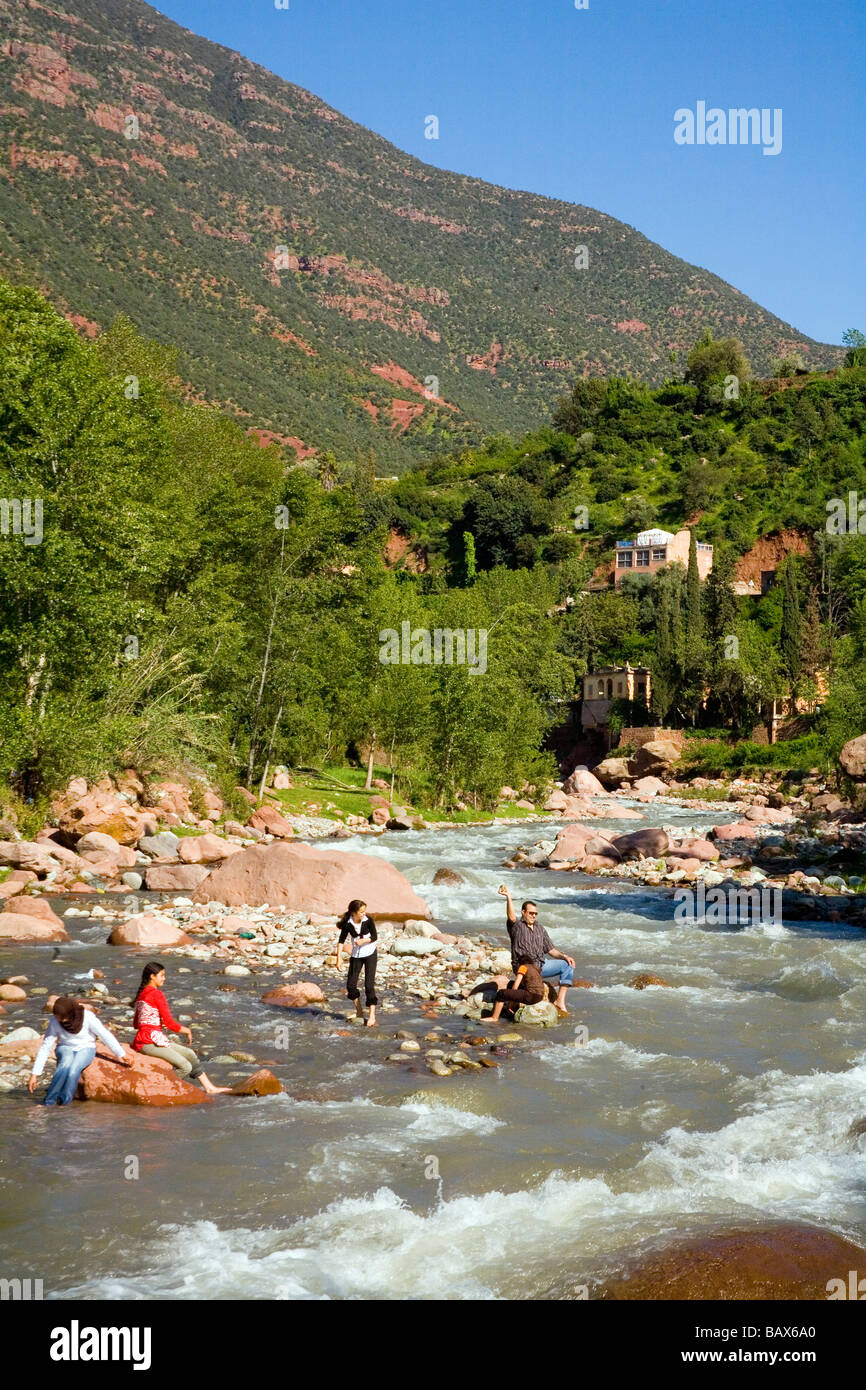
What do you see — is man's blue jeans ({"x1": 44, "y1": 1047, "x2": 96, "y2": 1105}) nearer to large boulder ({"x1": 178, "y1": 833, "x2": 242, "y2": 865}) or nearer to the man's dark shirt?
the man's dark shirt

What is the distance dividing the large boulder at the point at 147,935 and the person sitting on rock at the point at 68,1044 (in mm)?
6761

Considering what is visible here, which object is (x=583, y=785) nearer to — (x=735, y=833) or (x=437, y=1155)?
(x=735, y=833)

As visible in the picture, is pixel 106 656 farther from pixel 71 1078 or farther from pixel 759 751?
pixel 759 751

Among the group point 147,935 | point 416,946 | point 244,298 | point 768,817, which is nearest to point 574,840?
point 416,946

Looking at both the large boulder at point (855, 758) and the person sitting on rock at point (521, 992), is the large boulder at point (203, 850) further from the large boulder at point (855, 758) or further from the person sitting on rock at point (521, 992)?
the large boulder at point (855, 758)

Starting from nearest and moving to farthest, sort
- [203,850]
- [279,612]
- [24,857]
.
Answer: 1. [24,857]
2. [203,850]
3. [279,612]

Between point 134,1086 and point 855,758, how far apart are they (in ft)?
119

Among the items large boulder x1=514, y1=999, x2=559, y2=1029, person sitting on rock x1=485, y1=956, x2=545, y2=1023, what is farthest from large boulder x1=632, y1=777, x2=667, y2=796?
large boulder x1=514, y1=999, x2=559, y2=1029

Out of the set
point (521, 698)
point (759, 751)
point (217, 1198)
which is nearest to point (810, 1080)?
point (217, 1198)

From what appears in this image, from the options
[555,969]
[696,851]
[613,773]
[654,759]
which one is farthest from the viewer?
[654,759]

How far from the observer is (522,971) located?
13.7 m

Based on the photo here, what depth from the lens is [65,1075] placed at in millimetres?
9688

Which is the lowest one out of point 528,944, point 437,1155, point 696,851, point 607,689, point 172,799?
point 437,1155

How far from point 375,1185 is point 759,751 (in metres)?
61.5
